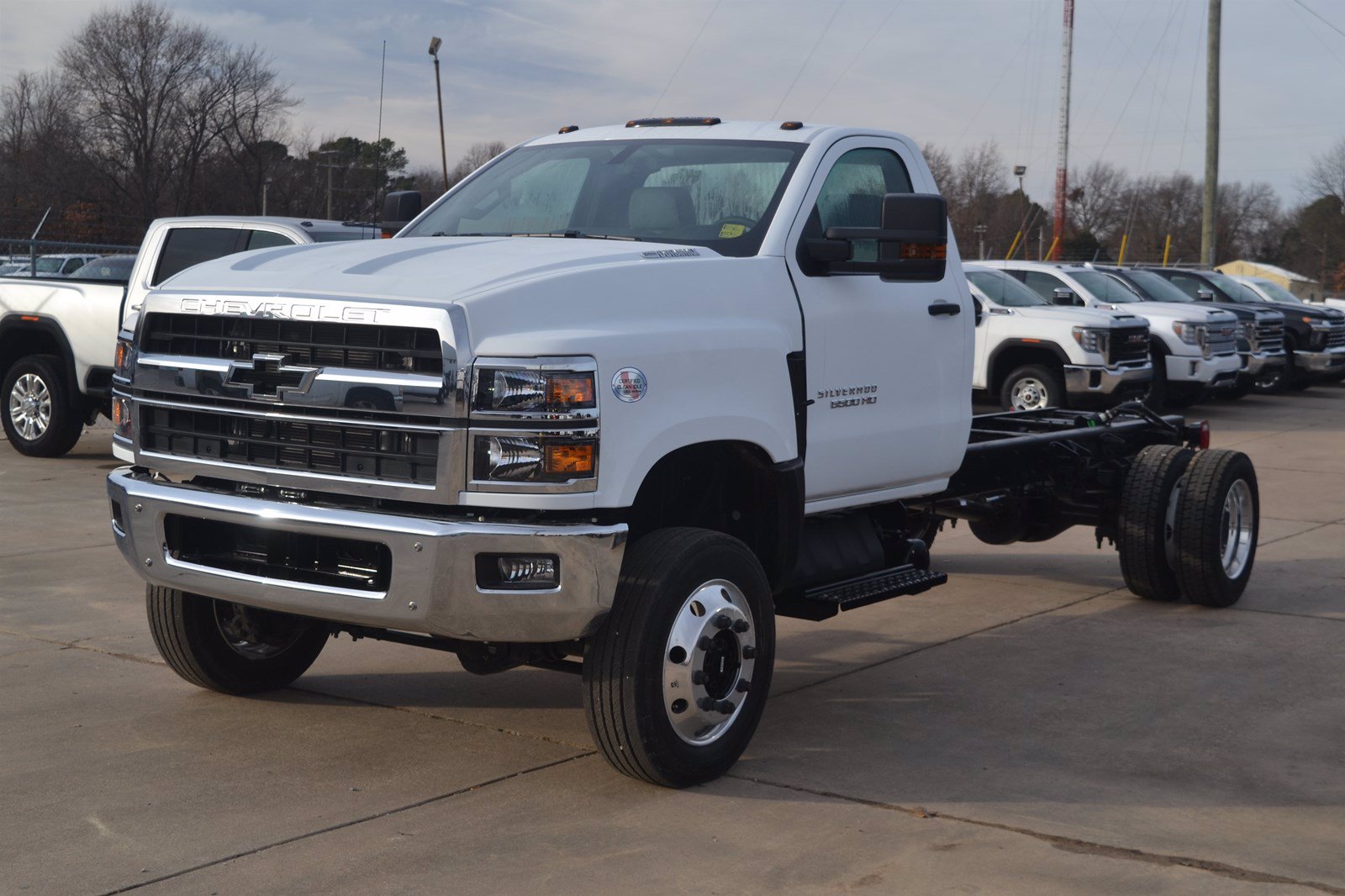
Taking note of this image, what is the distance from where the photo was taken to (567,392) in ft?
13.9

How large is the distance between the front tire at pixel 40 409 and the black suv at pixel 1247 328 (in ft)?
46.6

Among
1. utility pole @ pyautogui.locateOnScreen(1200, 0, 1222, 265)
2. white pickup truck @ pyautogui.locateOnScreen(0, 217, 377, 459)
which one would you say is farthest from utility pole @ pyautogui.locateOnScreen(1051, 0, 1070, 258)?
white pickup truck @ pyautogui.locateOnScreen(0, 217, 377, 459)

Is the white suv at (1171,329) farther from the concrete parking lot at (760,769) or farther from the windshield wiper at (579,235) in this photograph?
the windshield wiper at (579,235)

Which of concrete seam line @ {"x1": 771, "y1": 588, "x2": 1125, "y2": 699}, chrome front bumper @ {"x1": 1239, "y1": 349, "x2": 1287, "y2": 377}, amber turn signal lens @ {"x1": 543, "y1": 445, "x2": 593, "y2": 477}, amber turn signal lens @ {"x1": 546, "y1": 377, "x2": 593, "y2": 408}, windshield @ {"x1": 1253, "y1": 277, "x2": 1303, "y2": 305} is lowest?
concrete seam line @ {"x1": 771, "y1": 588, "x2": 1125, "y2": 699}

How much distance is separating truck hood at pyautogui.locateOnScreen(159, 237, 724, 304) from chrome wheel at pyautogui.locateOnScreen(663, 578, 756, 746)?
1101 mm

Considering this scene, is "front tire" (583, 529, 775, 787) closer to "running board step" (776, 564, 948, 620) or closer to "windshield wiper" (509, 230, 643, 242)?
"running board step" (776, 564, 948, 620)

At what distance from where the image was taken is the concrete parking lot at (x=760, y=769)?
4043 mm

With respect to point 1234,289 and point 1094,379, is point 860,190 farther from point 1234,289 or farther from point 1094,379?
point 1234,289

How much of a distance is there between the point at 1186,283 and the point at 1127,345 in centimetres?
795

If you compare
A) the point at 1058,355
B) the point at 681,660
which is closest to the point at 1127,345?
the point at 1058,355

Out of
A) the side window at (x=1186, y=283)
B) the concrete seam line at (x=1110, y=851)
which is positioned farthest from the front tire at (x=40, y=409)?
the side window at (x=1186, y=283)

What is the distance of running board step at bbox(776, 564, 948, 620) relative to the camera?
548 centimetres

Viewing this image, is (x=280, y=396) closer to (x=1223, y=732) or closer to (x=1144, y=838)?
(x=1144, y=838)

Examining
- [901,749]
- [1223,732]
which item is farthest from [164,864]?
[1223,732]
